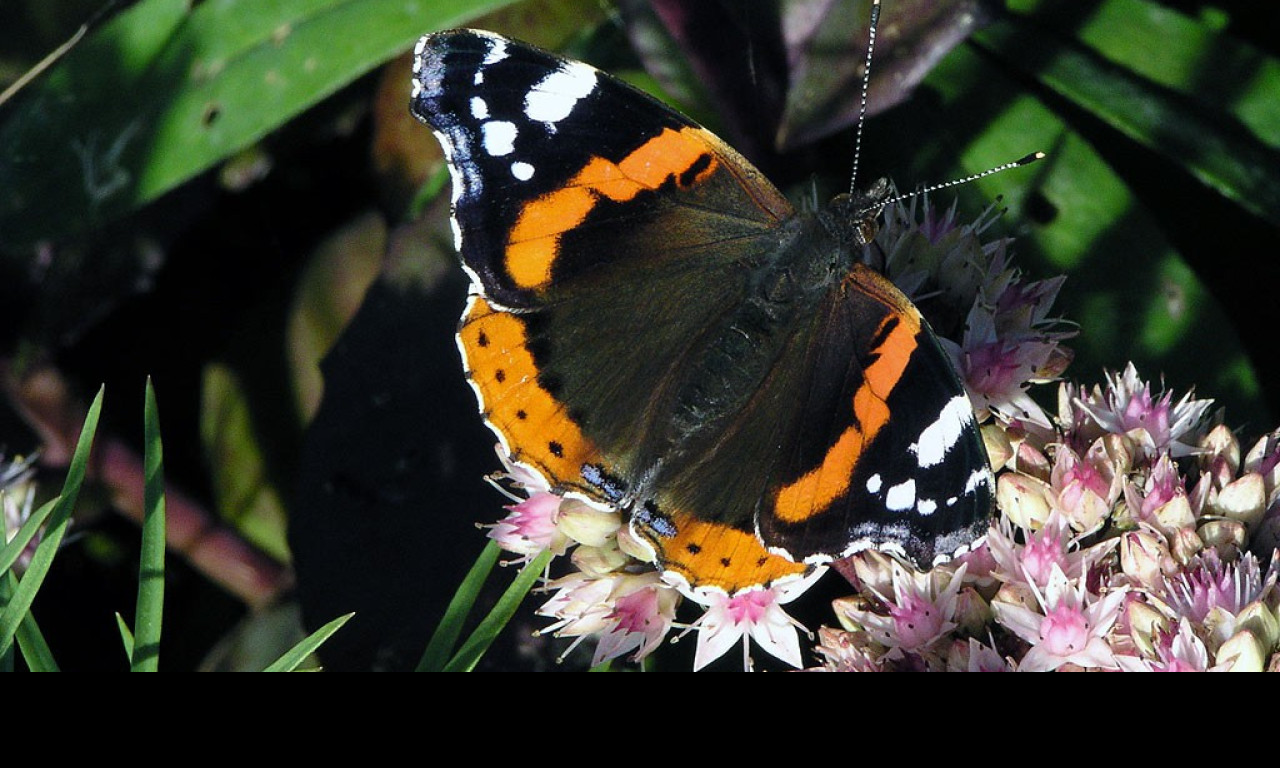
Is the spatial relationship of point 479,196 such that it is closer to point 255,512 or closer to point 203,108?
point 203,108

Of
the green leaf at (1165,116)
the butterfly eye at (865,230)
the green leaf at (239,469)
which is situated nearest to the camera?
the butterfly eye at (865,230)

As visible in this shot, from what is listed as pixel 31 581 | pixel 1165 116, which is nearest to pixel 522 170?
pixel 31 581

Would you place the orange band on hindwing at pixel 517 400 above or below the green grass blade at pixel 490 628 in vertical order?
above

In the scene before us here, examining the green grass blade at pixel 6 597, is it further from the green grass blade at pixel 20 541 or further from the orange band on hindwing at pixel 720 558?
the orange band on hindwing at pixel 720 558

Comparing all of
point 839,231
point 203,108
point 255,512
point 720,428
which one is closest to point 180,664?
point 255,512

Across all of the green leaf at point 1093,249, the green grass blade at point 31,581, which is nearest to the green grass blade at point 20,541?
the green grass blade at point 31,581

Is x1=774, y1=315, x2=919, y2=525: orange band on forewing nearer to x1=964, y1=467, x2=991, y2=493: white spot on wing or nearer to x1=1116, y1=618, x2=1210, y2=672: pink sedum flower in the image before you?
x1=964, y1=467, x2=991, y2=493: white spot on wing

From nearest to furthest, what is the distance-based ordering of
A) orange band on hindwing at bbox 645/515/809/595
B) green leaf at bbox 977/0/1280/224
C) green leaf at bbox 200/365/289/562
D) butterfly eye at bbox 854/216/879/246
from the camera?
orange band on hindwing at bbox 645/515/809/595 < butterfly eye at bbox 854/216/879/246 < green leaf at bbox 977/0/1280/224 < green leaf at bbox 200/365/289/562

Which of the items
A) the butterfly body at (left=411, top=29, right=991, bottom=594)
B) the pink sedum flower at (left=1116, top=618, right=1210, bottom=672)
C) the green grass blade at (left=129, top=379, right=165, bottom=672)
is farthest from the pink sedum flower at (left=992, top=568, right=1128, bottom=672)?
the green grass blade at (left=129, top=379, right=165, bottom=672)

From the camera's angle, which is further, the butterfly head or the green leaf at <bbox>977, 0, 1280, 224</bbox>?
the green leaf at <bbox>977, 0, 1280, 224</bbox>
